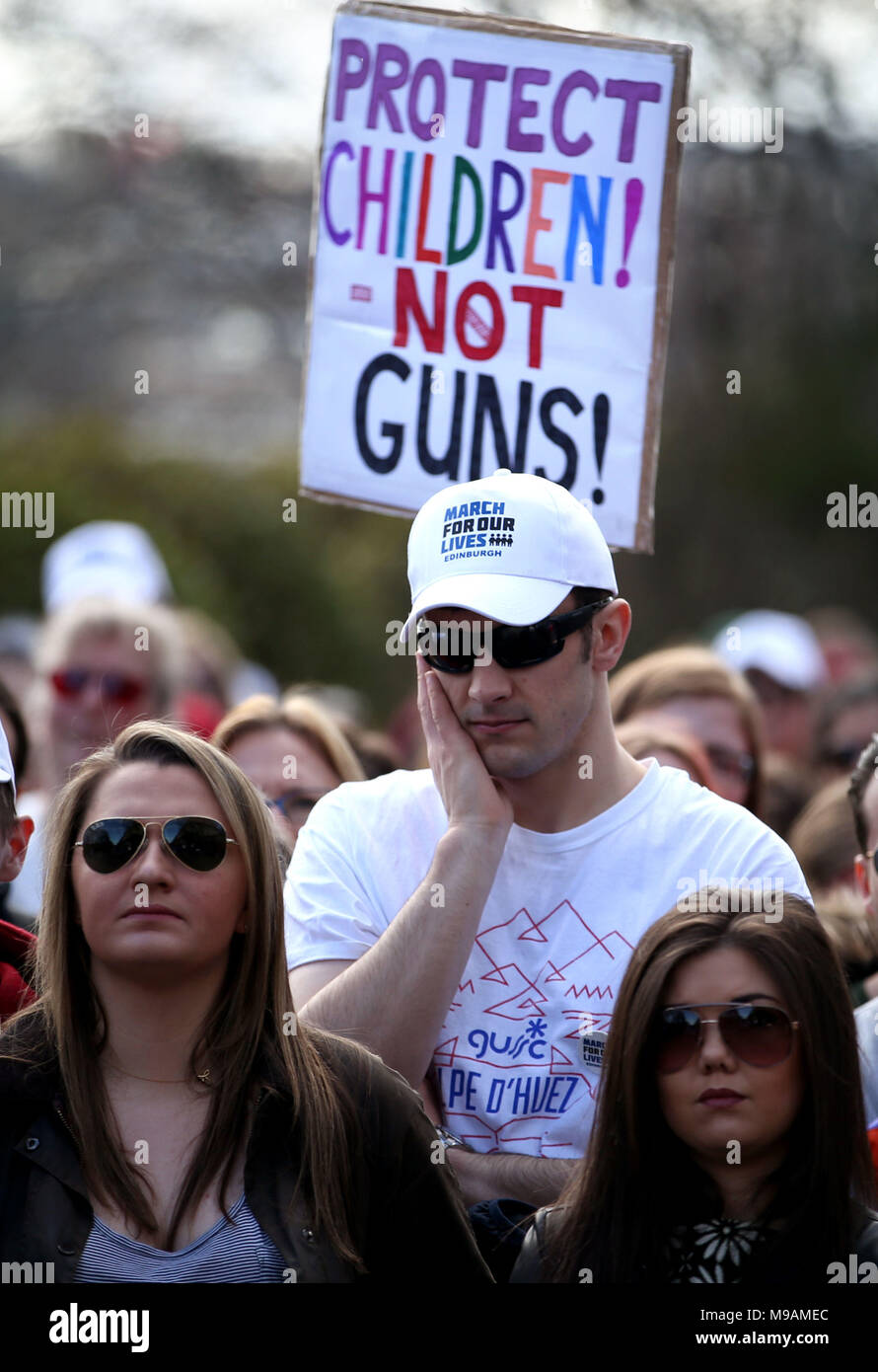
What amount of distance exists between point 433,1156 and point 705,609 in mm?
18465

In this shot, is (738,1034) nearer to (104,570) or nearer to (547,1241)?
(547,1241)

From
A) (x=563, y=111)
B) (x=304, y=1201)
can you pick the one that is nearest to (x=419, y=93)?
(x=563, y=111)

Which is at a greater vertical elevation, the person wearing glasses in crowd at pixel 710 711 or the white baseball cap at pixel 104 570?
the white baseball cap at pixel 104 570

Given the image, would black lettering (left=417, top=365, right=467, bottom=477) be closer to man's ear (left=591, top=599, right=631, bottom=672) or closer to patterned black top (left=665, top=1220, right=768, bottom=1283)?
man's ear (left=591, top=599, right=631, bottom=672)

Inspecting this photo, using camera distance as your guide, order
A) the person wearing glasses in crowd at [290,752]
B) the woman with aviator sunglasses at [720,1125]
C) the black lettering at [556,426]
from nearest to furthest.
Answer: the woman with aviator sunglasses at [720,1125] < the black lettering at [556,426] < the person wearing glasses in crowd at [290,752]

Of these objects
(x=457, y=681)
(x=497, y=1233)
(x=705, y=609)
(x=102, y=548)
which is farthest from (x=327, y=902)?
(x=705, y=609)

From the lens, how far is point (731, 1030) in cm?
317

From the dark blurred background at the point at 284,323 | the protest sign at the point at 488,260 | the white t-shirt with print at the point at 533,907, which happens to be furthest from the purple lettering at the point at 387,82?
the dark blurred background at the point at 284,323

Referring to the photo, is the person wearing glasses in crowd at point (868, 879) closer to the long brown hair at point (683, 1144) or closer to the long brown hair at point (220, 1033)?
the long brown hair at point (683, 1144)

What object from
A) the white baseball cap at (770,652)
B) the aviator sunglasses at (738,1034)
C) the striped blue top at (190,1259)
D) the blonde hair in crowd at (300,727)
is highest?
the white baseball cap at (770,652)

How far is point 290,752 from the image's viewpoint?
539cm

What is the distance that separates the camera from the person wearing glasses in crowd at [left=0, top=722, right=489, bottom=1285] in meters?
2.93

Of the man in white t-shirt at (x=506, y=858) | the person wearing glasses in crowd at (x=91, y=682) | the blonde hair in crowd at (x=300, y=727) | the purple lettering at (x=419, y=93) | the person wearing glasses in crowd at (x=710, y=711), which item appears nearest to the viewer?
the man in white t-shirt at (x=506, y=858)

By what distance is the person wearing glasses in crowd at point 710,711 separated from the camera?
562 centimetres
